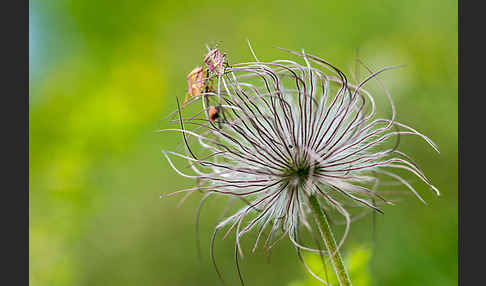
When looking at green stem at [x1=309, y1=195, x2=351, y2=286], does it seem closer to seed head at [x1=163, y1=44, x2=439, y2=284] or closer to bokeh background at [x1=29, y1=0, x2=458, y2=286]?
seed head at [x1=163, y1=44, x2=439, y2=284]

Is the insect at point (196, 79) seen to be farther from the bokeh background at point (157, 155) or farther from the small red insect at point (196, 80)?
the bokeh background at point (157, 155)

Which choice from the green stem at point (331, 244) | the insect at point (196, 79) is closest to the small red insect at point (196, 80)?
the insect at point (196, 79)

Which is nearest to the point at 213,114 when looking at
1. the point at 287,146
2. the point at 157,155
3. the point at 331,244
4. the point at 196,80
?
the point at 196,80

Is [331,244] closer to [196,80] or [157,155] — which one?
[196,80]

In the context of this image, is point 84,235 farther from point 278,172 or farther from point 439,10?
point 439,10

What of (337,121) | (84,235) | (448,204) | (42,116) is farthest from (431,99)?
(42,116)

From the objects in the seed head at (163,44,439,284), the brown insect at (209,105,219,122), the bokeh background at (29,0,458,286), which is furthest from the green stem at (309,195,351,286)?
the bokeh background at (29,0,458,286)
